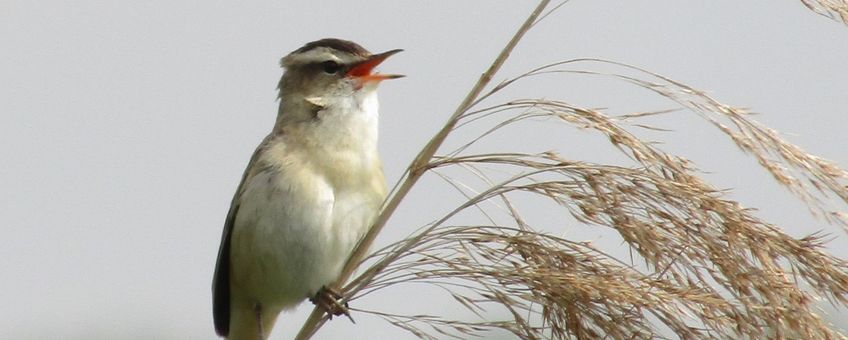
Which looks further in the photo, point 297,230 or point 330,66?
point 330,66

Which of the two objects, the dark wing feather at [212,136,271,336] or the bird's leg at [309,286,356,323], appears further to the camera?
the dark wing feather at [212,136,271,336]

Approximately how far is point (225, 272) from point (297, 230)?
54cm

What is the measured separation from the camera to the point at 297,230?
3.42m

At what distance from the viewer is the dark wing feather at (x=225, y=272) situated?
375cm

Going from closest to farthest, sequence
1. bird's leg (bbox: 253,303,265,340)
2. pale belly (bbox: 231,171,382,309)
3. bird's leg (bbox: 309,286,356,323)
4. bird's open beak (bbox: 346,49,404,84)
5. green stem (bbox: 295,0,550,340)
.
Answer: green stem (bbox: 295,0,550,340) → bird's leg (bbox: 309,286,356,323) → pale belly (bbox: 231,171,382,309) → bird's open beak (bbox: 346,49,404,84) → bird's leg (bbox: 253,303,265,340)

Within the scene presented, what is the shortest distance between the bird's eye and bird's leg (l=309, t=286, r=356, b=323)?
0.87m

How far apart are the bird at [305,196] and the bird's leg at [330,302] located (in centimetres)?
1

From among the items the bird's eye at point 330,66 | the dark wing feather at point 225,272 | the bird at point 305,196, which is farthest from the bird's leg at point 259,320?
the bird's eye at point 330,66

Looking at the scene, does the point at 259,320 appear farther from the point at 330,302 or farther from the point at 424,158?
the point at 424,158

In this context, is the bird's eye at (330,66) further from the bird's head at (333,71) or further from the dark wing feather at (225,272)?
the dark wing feather at (225,272)

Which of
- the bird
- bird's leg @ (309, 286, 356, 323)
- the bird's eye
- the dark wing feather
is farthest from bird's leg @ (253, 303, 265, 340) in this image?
the bird's eye

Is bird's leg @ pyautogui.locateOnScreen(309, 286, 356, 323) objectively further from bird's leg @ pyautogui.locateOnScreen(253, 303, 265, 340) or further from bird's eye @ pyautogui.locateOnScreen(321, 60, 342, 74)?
bird's eye @ pyautogui.locateOnScreen(321, 60, 342, 74)

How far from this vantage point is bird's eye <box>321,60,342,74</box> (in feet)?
12.4

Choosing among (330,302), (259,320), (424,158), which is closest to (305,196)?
(330,302)
